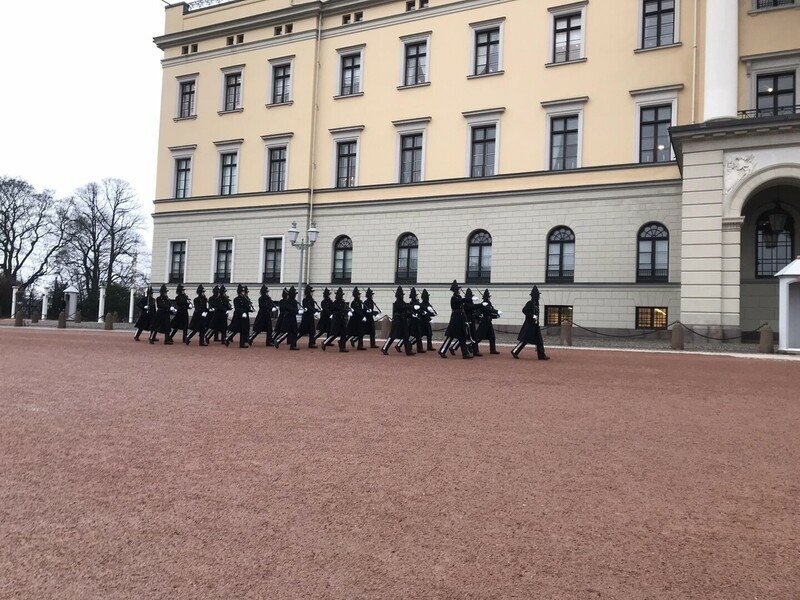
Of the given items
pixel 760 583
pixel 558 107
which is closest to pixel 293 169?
pixel 558 107

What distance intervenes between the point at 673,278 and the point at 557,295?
452cm

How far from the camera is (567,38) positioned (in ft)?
94.0

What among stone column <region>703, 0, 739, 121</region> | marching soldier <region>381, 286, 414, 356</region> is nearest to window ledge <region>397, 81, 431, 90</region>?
stone column <region>703, 0, 739, 121</region>

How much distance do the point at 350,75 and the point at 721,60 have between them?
17.7m

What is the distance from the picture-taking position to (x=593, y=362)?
50.5 ft

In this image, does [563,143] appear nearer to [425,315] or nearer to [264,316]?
[425,315]

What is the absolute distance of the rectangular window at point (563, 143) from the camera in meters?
28.3

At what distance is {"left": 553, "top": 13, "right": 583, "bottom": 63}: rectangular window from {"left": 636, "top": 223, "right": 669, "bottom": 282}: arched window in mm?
8051

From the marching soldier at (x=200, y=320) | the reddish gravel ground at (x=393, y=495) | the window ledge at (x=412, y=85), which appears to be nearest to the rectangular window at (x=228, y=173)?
the window ledge at (x=412, y=85)

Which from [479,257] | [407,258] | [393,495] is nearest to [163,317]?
[407,258]

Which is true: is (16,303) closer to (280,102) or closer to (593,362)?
(280,102)

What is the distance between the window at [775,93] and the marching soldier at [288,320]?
58.3ft

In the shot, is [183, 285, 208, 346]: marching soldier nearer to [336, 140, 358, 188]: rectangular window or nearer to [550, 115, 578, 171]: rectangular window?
[336, 140, 358, 188]: rectangular window

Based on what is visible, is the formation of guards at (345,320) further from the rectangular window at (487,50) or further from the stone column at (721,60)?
the rectangular window at (487,50)
